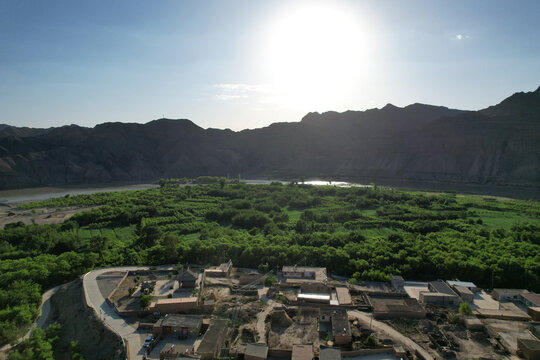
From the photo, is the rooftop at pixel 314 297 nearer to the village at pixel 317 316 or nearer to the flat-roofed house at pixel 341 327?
the village at pixel 317 316

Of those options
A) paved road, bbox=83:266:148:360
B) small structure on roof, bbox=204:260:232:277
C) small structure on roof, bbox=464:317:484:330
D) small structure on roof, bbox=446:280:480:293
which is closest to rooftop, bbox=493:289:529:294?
small structure on roof, bbox=446:280:480:293

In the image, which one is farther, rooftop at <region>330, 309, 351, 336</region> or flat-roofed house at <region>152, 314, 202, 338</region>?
flat-roofed house at <region>152, 314, 202, 338</region>

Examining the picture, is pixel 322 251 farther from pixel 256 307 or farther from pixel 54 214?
pixel 54 214

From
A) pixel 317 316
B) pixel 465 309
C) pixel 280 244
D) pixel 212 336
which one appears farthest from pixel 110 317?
pixel 465 309

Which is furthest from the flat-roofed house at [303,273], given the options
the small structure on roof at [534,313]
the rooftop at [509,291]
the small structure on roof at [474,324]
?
the small structure on roof at [534,313]

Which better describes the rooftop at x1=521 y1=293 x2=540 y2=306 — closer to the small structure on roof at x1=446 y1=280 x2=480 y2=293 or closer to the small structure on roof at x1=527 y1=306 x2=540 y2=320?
the small structure on roof at x1=527 y1=306 x2=540 y2=320

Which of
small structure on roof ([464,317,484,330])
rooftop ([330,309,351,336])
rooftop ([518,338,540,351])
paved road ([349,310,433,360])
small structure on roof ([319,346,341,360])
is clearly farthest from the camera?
small structure on roof ([464,317,484,330])
